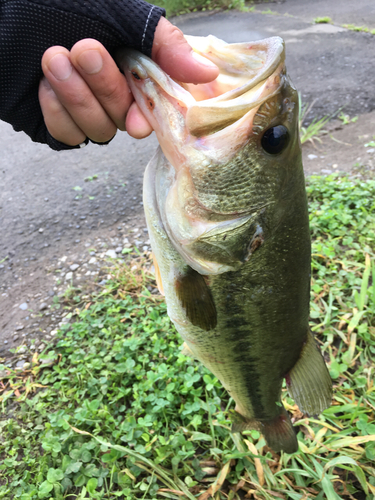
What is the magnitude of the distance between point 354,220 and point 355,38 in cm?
651

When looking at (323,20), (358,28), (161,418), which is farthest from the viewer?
(323,20)

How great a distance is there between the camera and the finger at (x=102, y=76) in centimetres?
102

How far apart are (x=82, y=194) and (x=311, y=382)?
348 centimetres

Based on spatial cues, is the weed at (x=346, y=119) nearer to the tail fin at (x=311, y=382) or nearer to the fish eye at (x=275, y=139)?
the tail fin at (x=311, y=382)

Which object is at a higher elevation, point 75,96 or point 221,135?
point 75,96

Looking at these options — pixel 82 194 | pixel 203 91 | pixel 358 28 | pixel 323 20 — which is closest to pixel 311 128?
pixel 82 194

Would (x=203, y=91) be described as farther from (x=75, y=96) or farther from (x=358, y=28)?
(x=358, y=28)

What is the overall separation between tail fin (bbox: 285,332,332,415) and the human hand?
1134mm

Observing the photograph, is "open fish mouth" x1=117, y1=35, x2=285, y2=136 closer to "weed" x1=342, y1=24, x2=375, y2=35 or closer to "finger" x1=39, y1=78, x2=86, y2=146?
"finger" x1=39, y1=78, x2=86, y2=146

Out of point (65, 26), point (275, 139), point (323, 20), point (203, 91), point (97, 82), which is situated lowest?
point (323, 20)

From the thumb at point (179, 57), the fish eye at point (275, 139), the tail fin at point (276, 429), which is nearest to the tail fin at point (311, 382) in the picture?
the tail fin at point (276, 429)

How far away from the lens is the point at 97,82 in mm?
1083

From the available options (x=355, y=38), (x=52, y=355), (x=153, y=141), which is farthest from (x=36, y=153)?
(x=355, y=38)

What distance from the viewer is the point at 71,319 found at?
280 centimetres
